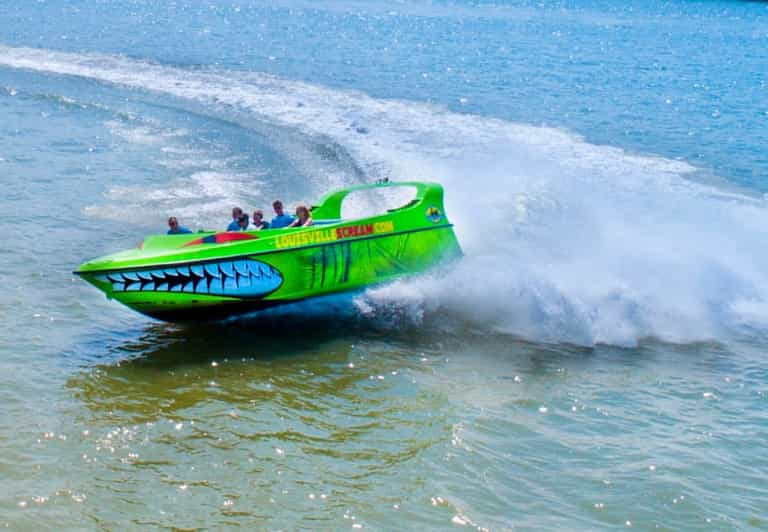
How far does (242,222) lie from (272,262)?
1.17m

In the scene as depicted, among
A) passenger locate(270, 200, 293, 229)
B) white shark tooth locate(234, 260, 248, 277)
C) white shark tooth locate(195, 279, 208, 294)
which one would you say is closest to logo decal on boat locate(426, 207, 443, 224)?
passenger locate(270, 200, 293, 229)

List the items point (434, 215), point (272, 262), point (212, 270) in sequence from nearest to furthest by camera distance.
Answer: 1. point (212, 270)
2. point (272, 262)
3. point (434, 215)

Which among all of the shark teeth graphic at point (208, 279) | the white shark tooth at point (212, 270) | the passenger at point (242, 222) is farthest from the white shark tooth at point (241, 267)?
the passenger at point (242, 222)

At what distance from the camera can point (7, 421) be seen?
1002 centimetres

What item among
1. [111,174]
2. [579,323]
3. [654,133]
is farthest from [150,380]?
[654,133]

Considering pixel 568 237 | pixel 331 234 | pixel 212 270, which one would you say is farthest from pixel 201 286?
pixel 568 237

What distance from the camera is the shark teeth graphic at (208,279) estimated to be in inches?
469

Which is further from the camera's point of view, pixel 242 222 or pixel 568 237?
pixel 568 237

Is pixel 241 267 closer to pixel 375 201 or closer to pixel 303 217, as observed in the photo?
pixel 303 217

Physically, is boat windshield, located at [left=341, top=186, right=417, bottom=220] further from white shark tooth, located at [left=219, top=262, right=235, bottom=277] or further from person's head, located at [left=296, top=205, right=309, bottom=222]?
white shark tooth, located at [left=219, top=262, right=235, bottom=277]

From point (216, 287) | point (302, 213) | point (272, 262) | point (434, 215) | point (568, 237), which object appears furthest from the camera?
point (568, 237)

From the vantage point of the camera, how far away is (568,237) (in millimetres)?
15914

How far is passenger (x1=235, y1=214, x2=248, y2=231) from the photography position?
13.5m

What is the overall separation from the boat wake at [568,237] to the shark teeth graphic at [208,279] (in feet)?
5.58
